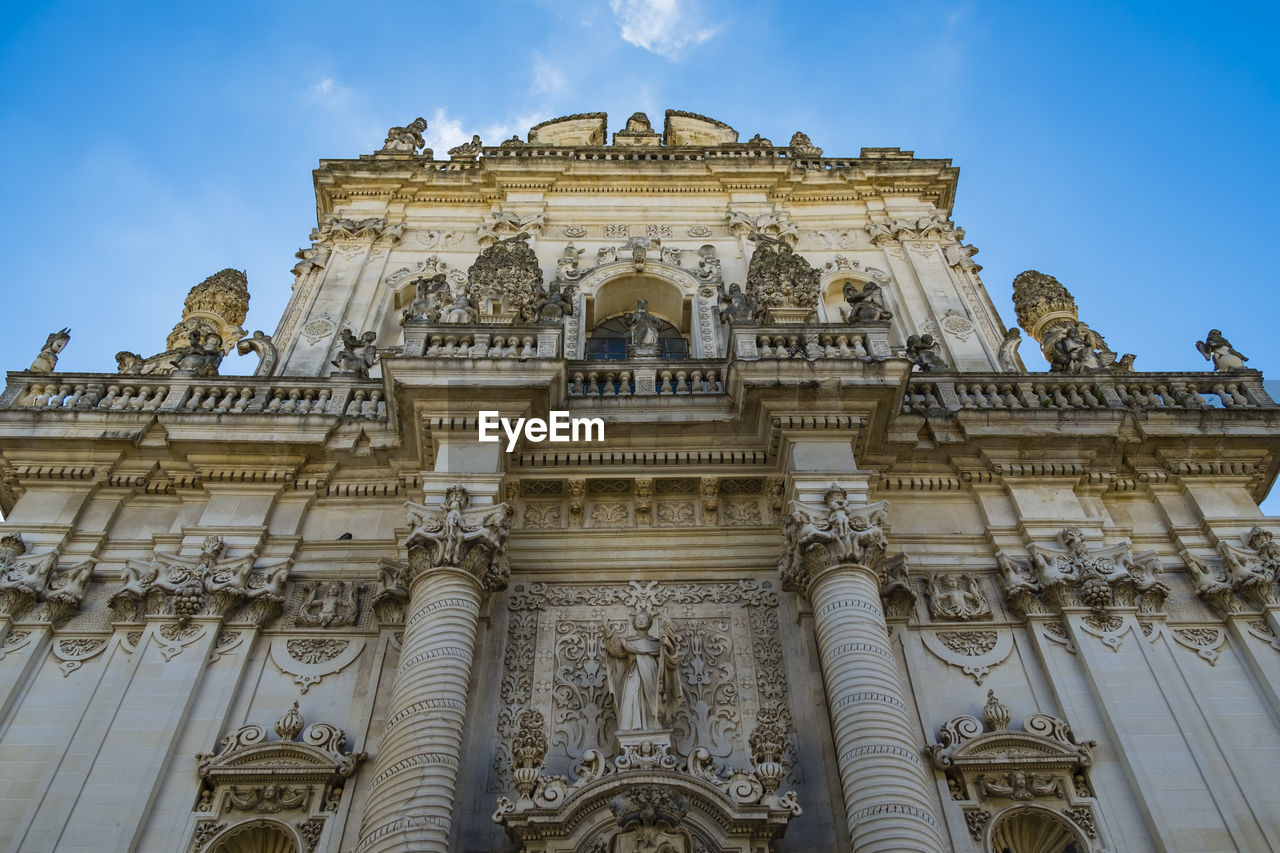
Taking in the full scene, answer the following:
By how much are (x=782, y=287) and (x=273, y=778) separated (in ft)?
28.7

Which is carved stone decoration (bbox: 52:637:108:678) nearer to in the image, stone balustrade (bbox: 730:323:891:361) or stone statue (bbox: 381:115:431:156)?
stone balustrade (bbox: 730:323:891:361)

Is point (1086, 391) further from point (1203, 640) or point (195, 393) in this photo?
point (195, 393)

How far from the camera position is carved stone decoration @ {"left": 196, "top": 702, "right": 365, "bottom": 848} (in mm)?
9266

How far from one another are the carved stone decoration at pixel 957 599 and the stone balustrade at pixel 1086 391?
92.8 inches

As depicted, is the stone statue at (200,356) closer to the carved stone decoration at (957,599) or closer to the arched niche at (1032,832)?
the carved stone decoration at (957,599)

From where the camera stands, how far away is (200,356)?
44.1ft

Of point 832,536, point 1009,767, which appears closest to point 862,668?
point 832,536

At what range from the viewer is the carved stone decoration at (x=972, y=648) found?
1045 centimetres

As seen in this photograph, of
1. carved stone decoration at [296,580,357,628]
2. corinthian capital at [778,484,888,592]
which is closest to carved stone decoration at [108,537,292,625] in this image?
carved stone decoration at [296,580,357,628]

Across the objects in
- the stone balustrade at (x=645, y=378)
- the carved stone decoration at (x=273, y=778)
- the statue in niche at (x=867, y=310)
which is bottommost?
the carved stone decoration at (x=273, y=778)

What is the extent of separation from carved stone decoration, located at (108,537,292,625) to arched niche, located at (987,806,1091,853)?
7849 mm

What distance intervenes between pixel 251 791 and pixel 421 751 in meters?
2.20

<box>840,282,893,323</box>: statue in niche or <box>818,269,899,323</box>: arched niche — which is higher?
<box>818,269,899,323</box>: arched niche

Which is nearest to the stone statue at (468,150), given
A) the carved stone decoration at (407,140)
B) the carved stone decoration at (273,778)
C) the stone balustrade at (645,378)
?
the carved stone decoration at (407,140)
